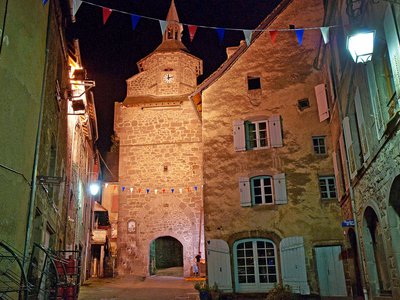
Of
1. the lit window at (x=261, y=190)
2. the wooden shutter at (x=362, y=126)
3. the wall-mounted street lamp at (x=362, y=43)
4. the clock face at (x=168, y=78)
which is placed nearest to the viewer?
the wall-mounted street lamp at (x=362, y=43)

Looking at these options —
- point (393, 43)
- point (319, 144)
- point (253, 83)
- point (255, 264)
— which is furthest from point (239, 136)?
point (393, 43)

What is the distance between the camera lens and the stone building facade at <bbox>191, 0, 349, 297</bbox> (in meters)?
12.3

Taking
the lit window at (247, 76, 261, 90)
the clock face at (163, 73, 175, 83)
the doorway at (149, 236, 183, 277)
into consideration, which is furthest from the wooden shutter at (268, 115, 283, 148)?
the doorway at (149, 236, 183, 277)

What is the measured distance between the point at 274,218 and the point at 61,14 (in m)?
8.33

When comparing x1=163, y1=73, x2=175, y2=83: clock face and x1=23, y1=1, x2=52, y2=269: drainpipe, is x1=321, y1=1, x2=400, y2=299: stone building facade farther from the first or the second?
x1=163, y1=73, x2=175, y2=83: clock face

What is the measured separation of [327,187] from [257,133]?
112 inches

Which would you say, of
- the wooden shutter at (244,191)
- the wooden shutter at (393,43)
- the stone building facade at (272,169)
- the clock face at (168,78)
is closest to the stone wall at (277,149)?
the stone building facade at (272,169)

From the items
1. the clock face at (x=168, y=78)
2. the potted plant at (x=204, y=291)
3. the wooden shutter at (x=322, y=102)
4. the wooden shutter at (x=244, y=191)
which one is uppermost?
the clock face at (x=168, y=78)

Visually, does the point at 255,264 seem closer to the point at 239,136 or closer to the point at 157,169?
the point at 239,136

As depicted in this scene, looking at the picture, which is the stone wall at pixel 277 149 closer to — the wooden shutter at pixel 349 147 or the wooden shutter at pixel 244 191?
the wooden shutter at pixel 244 191

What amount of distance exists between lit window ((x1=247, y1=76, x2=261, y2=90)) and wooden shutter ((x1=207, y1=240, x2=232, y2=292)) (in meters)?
5.46

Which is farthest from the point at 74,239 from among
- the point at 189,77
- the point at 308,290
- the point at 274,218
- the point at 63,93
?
the point at 189,77

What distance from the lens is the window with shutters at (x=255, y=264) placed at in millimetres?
12461

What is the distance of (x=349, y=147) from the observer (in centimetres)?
938
